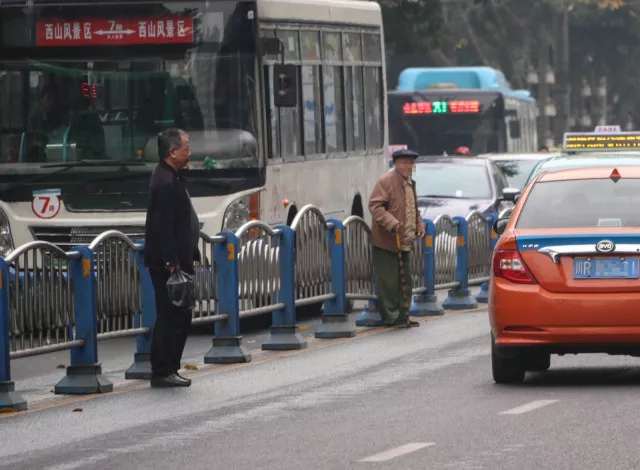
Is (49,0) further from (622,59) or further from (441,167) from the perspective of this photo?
(622,59)

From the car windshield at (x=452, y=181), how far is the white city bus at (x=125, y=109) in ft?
23.6

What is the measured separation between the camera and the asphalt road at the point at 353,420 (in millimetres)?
9930

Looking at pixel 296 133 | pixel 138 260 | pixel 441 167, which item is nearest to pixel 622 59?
pixel 441 167

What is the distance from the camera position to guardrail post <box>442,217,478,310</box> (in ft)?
73.5

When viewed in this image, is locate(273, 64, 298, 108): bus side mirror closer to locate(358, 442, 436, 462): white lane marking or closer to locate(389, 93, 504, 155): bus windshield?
locate(358, 442, 436, 462): white lane marking

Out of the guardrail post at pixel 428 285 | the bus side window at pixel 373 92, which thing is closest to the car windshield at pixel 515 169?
the bus side window at pixel 373 92

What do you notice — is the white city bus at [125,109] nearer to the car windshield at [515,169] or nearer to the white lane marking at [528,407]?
the white lane marking at [528,407]

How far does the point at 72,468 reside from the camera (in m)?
9.88

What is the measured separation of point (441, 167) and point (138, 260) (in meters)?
13.2

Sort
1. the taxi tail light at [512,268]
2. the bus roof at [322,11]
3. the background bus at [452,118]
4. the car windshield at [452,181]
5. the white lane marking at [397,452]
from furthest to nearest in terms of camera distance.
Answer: the background bus at [452,118] → the car windshield at [452,181] → the bus roof at [322,11] → the taxi tail light at [512,268] → the white lane marking at [397,452]

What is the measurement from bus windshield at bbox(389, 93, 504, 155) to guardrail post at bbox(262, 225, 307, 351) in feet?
76.6

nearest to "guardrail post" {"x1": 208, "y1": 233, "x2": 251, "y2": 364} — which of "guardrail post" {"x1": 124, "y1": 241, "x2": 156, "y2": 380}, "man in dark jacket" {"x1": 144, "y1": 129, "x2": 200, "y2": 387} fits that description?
"guardrail post" {"x1": 124, "y1": 241, "x2": 156, "y2": 380}

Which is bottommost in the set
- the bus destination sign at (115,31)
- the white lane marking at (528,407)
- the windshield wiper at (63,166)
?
the white lane marking at (528,407)

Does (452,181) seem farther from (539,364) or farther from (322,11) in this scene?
(539,364)
